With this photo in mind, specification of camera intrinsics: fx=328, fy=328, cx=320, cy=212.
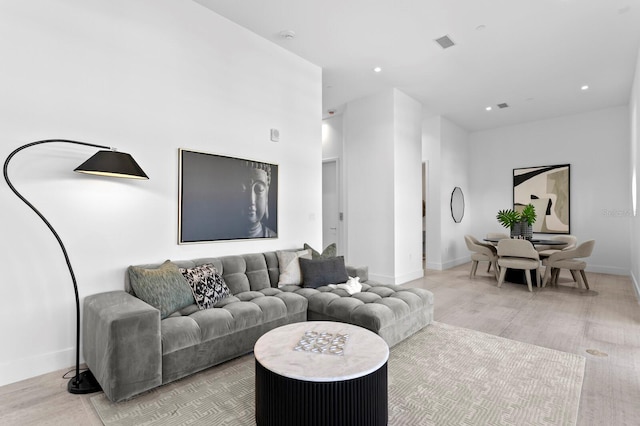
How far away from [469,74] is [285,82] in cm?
285

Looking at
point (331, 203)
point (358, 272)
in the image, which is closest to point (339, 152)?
point (331, 203)

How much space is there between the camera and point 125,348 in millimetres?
2049

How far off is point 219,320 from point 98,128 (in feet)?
6.12

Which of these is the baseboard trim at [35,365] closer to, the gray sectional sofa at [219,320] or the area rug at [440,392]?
the gray sectional sofa at [219,320]

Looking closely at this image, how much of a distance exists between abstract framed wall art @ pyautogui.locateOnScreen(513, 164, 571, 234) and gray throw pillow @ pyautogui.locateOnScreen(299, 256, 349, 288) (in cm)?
594

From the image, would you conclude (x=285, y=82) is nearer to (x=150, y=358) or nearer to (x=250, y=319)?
(x=250, y=319)

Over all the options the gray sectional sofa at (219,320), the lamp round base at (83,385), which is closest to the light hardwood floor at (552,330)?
the lamp round base at (83,385)

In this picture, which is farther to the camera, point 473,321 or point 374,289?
point 473,321

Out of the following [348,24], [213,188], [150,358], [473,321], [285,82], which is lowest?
[473,321]

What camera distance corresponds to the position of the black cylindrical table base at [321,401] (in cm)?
157

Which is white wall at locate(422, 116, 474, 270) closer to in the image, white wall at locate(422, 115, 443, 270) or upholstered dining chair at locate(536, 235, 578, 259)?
white wall at locate(422, 115, 443, 270)

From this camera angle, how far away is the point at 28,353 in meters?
2.39

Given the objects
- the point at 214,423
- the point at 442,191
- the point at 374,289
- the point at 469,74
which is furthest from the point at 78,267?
the point at 442,191

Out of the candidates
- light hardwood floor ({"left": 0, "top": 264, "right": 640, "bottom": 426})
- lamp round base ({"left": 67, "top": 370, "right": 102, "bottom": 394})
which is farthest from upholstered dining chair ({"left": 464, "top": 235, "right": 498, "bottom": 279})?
lamp round base ({"left": 67, "top": 370, "right": 102, "bottom": 394})
